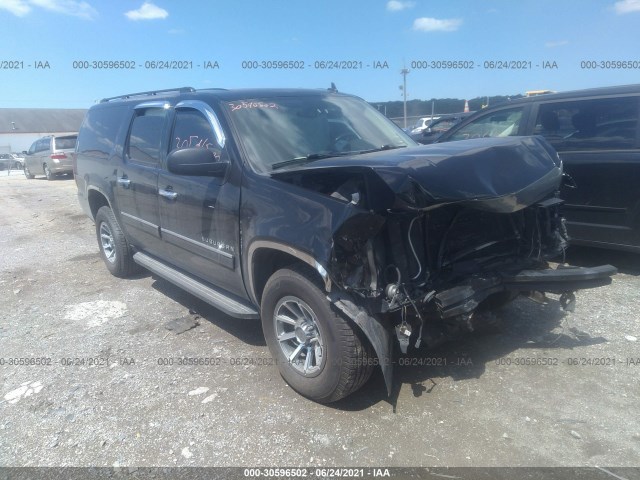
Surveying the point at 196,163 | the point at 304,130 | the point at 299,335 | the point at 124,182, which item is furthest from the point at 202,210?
the point at 124,182

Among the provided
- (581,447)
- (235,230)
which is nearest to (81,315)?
(235,230)

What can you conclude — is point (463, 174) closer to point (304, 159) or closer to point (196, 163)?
point (304, 159)

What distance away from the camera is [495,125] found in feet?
19.8

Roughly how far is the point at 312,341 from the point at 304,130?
169 centimetres

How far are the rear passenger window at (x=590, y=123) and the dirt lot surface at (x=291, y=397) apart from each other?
4.65ft

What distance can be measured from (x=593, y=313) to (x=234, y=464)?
330cm

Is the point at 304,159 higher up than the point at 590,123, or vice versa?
the point at 590,123

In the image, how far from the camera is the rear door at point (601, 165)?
461cm

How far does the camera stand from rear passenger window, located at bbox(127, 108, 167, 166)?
14.6 feet

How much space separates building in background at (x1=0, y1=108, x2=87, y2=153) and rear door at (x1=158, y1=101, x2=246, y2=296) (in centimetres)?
6290

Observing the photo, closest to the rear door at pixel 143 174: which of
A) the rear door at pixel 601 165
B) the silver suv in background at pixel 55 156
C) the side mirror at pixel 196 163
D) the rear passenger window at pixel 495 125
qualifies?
the side mirror at pixel 196 163

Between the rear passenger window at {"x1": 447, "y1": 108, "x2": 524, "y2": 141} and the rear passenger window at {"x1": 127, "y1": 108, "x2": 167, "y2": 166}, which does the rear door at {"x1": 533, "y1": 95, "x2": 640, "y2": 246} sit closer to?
the rear passenger window at {"x1": 447, "y1": 108, "x2": 524, "y2": 141}

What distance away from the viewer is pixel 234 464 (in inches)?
106

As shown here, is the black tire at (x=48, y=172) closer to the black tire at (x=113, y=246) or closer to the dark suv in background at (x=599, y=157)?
the black tire at (x=113, y=246)
